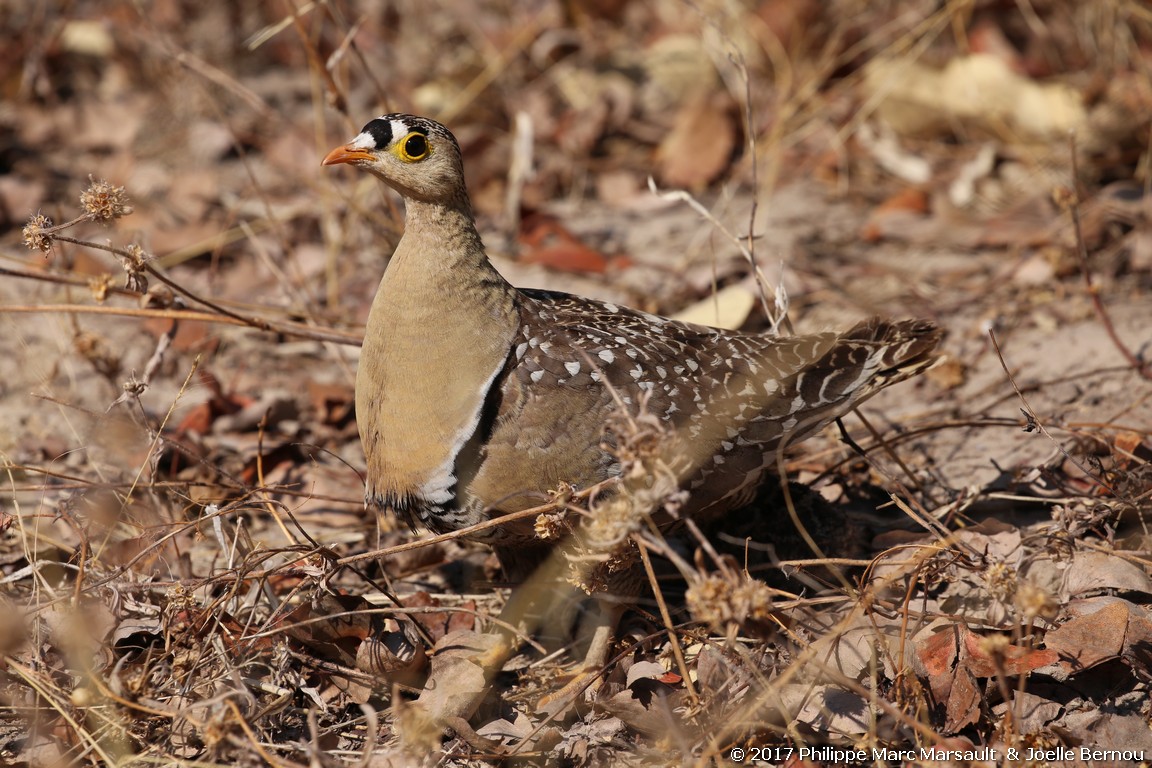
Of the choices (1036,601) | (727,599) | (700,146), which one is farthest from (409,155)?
(700,146)

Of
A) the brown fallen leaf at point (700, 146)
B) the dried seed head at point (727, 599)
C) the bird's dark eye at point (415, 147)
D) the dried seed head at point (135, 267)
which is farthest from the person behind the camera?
the brown fallen leaf at point (700, 146)

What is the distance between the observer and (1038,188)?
6.00 m

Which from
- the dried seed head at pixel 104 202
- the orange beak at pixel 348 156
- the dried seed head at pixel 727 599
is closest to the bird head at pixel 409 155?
the orange beak at pixel 348 156

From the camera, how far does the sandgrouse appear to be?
3359 millimetres

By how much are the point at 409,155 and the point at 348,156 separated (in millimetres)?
219

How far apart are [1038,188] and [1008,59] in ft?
4.84

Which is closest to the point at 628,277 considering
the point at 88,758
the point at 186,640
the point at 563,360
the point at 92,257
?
the point at 563,360

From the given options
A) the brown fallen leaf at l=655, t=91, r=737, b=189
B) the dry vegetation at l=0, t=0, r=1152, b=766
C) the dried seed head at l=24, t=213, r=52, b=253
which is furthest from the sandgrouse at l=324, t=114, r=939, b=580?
the brown fallen leaf at l=655, t=91, r=737, b=189

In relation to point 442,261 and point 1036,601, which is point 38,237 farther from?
point 1036,601

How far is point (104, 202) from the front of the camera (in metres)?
3.22

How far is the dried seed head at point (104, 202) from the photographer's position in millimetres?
3203

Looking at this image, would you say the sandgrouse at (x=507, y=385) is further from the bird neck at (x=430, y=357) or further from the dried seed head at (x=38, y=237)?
the dried seed head at (x=38, y=237)

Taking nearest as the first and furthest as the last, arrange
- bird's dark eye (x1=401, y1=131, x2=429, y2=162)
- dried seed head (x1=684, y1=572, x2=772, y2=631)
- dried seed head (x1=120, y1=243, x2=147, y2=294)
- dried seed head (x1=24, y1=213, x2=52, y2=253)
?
dried seed head (x1=684, y1=572, x2=772, y2=631)
dried seed head (x1=24, y1=213, x2=52, y2=253)
dried seed head (x1=120, y1=243, x2=147, y2=294)
bird's dark eye (x1=401, y1=131, x2=429, y2=162)

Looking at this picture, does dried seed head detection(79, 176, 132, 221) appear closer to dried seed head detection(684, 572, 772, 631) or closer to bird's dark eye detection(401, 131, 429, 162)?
bird's dark eye detection(401, 131, 429, 162)
